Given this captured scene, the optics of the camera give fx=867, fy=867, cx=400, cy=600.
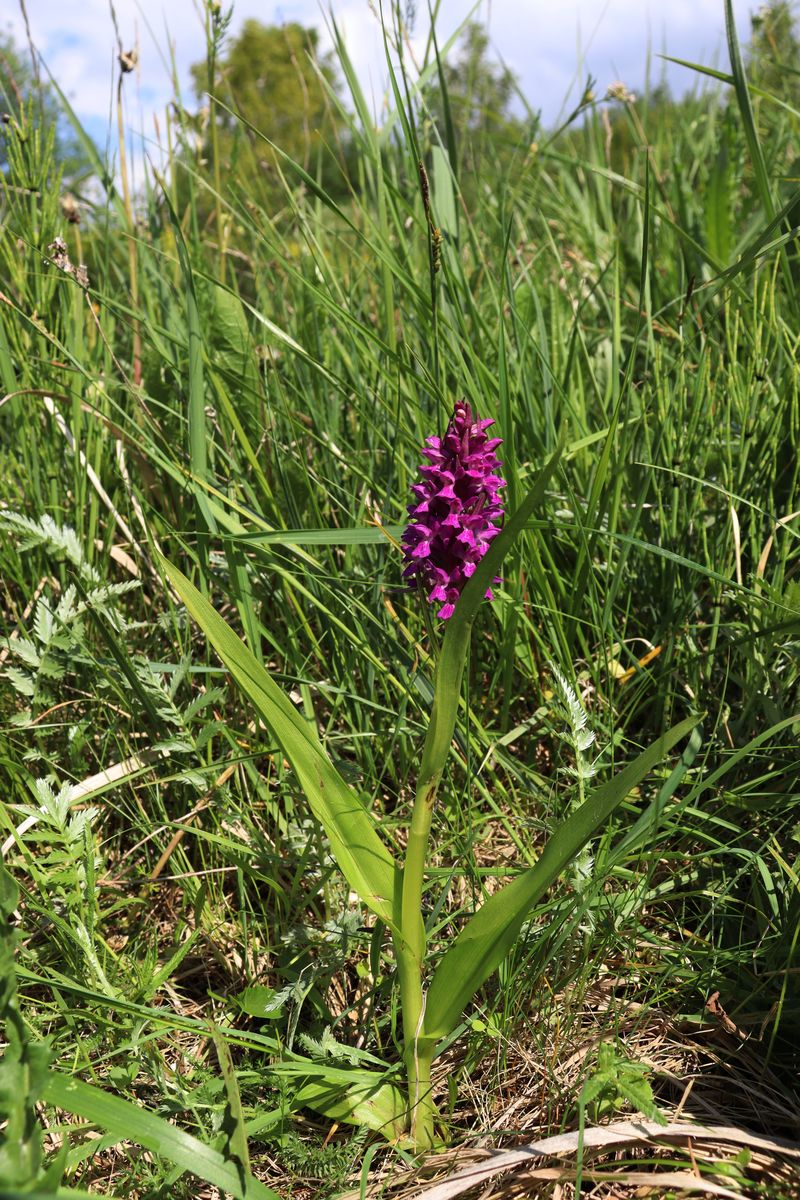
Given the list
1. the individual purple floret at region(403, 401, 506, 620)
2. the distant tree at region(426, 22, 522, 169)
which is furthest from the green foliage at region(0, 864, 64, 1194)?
the distant tree at region(426, 22, 522, 169)

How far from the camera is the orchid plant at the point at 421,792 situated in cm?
106

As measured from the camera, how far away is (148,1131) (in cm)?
89

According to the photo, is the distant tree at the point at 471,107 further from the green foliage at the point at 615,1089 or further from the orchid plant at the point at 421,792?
the green foliage at the point at 615,1089

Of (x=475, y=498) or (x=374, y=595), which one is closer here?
(x=475, y=498)

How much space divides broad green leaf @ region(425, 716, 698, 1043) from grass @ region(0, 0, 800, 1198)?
4.2 inches

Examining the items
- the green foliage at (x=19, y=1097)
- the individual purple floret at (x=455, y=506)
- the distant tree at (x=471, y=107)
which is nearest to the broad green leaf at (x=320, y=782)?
the individual purple floret at (x=455, y=506)

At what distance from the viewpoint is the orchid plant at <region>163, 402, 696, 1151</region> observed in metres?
1.06

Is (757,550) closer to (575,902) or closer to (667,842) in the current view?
(667,842)

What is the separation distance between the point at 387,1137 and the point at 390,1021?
18cm

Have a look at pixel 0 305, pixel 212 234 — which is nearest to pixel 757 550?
pixel 0 305

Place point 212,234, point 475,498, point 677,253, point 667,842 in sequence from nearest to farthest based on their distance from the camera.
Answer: point 475,498
point 667,842
point 677,253
point 212,234

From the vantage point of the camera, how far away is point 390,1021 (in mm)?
1322

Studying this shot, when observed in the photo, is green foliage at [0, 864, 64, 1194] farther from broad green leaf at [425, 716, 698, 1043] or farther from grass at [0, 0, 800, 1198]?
broad green leaf at [425, 716, 698, 1043]

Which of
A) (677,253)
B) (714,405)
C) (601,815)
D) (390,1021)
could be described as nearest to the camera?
(601,815)
